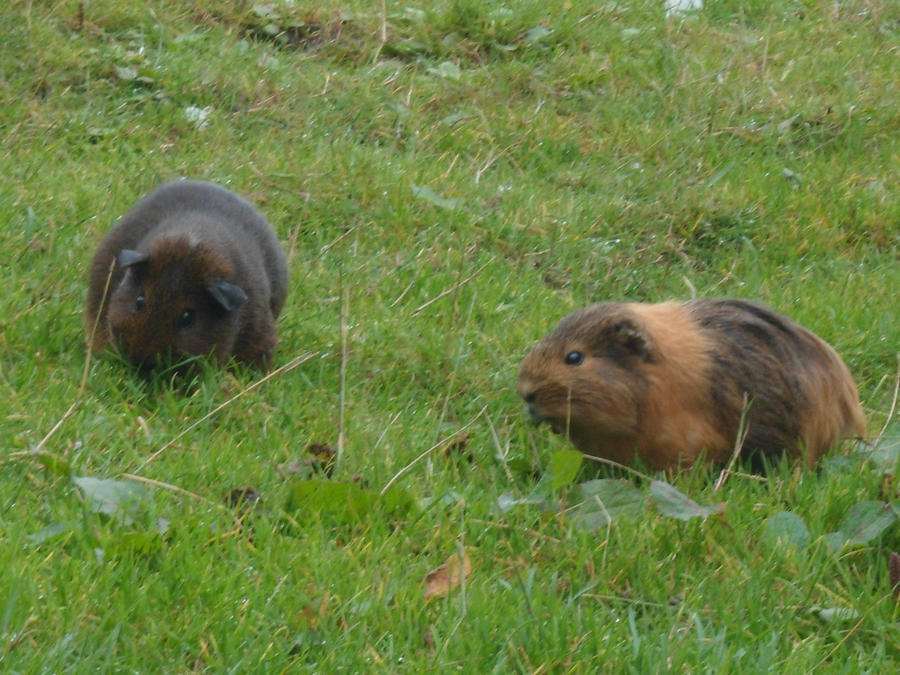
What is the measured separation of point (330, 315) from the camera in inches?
239

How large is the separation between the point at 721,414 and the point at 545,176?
3634 millimetres

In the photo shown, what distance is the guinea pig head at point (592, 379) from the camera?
4727 mm

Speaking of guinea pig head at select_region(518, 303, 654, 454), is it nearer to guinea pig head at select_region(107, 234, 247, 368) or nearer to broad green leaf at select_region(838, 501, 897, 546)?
broad green leaf at select_region(838, 501, 897, 546)

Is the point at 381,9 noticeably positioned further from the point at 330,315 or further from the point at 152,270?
the point at 152,270

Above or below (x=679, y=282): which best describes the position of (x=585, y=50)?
above

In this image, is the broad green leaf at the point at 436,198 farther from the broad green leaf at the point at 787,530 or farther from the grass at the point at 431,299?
the broad green leaf at the point at 787,530

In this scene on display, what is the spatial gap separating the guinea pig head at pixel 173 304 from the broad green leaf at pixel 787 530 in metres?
2.34

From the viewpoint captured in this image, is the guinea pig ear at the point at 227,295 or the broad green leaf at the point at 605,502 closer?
the broad green leaf at the point at 605,502

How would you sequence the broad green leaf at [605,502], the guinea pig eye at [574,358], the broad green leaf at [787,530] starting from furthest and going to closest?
the guinea pig eye at [574,358] → the broad green leaf at [605,502] → the broad green leaf at [787,530]

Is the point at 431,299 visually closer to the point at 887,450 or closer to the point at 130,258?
the point at 130,258

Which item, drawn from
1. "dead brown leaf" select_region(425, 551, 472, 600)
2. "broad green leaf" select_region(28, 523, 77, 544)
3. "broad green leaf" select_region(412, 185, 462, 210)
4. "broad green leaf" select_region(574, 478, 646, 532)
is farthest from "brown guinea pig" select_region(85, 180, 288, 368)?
"dead brown leaf" select_region(425, 551, 472, 600)

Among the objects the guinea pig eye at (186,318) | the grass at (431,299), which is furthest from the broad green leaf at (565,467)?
the guinea pig eye at (186,318)

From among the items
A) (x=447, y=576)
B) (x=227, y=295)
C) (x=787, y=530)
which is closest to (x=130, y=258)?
(x=227, y=295)

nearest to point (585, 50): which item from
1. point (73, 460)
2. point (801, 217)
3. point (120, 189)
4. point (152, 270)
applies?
point (801, 217)
